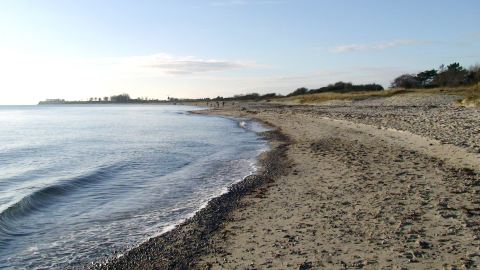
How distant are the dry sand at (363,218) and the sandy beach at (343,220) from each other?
2cm

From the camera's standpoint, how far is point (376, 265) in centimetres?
622

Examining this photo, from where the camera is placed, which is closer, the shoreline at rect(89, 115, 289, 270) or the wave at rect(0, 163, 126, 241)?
the shoreline at rect(89, 115, 289, 270)

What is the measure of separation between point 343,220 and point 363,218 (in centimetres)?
41

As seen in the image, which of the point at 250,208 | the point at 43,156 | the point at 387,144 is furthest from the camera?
the point at 43,156

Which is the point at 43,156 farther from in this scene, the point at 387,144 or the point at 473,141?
the point at 473,141

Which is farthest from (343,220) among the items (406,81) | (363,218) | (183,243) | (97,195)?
(406,81)

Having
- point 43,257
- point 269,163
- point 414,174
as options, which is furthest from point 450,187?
point 43,257

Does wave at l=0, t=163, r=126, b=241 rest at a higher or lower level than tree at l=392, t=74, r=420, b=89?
lower

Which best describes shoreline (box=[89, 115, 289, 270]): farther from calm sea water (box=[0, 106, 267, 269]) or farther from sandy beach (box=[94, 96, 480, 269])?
calm sea water (box=[0, 106, 267, 269])

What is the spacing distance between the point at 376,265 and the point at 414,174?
722cm

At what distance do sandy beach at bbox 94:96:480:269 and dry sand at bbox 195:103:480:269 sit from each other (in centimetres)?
2

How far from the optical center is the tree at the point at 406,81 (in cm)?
9486

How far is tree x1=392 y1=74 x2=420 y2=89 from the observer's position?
3734 inches

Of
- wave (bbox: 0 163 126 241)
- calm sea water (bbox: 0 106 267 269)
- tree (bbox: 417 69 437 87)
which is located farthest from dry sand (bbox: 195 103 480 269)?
tree (bbox: 417 69 437 87)
